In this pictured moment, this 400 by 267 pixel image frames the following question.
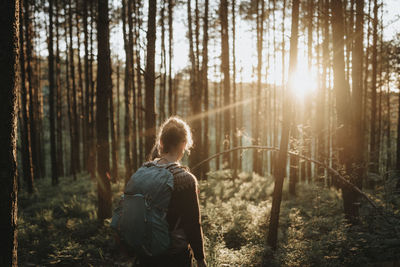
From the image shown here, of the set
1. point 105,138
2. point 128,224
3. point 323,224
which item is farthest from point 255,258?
point 105,138

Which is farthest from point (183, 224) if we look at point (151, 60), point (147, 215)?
point (151, 60)

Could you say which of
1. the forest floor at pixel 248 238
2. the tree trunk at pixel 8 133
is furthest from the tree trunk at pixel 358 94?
the tree trunk at pixel 8 133

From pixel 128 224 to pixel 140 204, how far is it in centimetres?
19

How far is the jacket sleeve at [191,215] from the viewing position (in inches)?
88.3

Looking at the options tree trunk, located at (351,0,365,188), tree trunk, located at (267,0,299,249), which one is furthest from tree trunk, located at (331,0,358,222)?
tree trunk, located at (267,0,299,249)

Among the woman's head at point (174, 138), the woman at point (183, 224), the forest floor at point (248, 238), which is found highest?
the woman's head at point (174, 138)

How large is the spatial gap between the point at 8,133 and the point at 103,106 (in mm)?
4776

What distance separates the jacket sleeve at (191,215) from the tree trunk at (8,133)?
2.15 metres

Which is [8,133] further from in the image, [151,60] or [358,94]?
[358,94]

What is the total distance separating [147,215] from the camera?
6.83 feet

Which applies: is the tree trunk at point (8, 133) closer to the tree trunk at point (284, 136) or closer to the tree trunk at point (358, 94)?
the tree trunk at point (284, 136)

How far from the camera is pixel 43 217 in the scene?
331 inches

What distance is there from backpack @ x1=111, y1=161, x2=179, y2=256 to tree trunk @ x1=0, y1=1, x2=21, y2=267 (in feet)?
5.39

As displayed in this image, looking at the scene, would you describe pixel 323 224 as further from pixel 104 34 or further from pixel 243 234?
pixel 104 34
